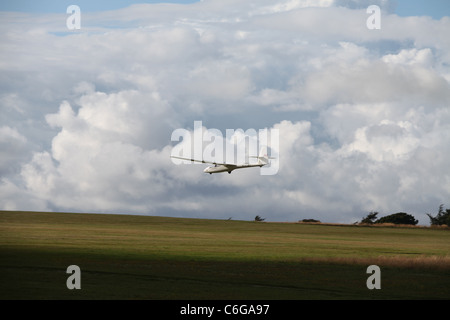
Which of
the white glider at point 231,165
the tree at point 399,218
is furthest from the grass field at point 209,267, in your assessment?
the tree at point 399,218

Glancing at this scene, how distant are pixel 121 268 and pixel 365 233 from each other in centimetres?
7143

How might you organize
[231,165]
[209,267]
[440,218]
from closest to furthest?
1. [209,267]
2. [231,165]
3. [440,218]

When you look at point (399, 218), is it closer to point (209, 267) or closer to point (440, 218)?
point (440, 218)

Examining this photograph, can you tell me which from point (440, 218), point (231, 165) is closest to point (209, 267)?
point (231, 165)

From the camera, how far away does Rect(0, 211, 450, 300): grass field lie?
3975 centimetres

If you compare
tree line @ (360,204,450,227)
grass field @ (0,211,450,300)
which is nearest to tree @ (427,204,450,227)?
tree line @ (360,204,450,227)

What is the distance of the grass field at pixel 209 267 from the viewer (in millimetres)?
39750

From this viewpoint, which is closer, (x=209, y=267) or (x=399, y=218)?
(x=209, y=267)

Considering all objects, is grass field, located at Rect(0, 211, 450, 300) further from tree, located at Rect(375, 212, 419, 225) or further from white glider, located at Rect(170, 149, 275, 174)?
tree, located at Rect(375, 212, 419, 225)

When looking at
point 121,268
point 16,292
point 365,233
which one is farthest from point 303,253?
point 365,233

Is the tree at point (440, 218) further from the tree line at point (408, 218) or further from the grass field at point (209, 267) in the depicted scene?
the grass field at point (209, 267)

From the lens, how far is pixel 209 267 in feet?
170
